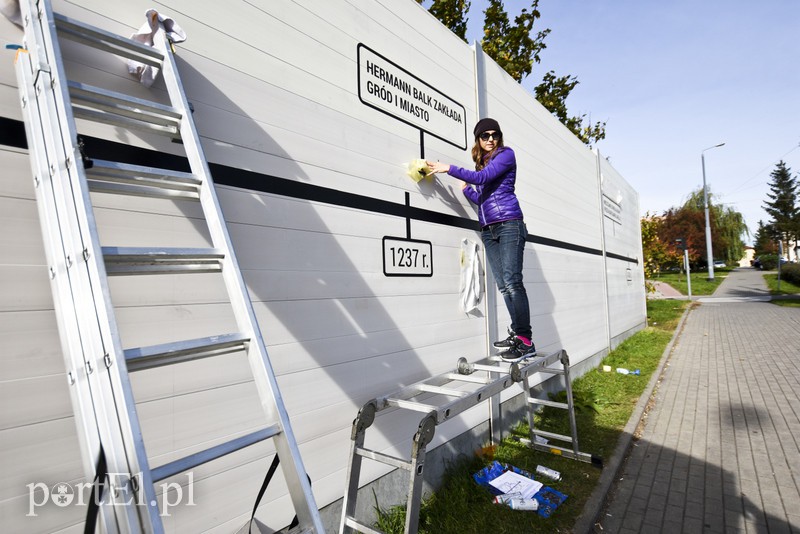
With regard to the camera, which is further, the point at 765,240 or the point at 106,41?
the point at 765,240

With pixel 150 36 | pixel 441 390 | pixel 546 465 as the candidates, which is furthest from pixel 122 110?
pixel 546 465

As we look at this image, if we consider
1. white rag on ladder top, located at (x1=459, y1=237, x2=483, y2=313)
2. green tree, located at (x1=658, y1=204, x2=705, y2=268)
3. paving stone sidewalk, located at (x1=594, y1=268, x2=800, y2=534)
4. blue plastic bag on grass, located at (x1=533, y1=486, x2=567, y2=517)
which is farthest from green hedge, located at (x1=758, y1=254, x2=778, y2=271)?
blue plastic bag on grass, located at (x1=533, y1=486, x2=567, y2=517)

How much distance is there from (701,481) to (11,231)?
5195 millimetres

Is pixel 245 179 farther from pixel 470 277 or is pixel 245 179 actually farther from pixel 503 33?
pixel 503 33

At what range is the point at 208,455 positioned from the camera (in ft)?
3.96

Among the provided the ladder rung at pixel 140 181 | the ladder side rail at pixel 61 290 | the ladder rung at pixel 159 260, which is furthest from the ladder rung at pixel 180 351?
the ladder rung at pixel 140 181

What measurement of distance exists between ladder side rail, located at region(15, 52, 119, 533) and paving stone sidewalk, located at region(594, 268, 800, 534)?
3494mm

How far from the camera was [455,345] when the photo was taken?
388cm

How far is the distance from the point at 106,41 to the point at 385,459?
7.55ft

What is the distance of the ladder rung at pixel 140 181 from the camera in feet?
4.66

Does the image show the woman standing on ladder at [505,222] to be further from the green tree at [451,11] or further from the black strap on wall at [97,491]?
the green tree at [451,11]

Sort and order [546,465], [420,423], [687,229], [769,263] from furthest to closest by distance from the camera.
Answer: [769,263]
[687,229]
[546,465]
[420,423]

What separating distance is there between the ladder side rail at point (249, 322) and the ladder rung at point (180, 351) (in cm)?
7

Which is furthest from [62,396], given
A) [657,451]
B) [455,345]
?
[657,451]
